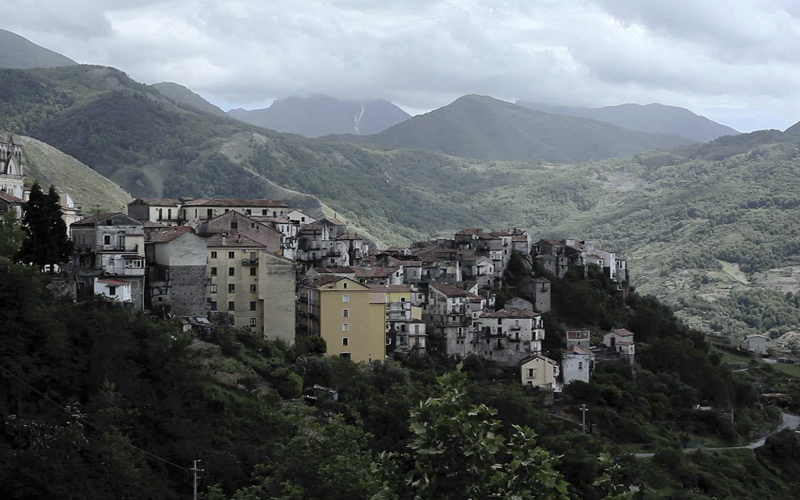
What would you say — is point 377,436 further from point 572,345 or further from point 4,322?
point 572,345

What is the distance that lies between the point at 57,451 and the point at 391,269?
1279 inches

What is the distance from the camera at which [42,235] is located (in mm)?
39500

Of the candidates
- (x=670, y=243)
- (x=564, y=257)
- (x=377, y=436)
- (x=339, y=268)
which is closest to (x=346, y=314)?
(x=339, y=268)

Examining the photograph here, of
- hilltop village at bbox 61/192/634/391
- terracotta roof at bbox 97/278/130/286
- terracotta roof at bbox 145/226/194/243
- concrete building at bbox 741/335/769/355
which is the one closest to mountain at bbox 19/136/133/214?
hilltop village at bbox 61/192/634/391

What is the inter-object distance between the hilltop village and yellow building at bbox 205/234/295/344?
51 millimetres

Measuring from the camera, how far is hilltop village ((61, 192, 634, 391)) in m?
44.0

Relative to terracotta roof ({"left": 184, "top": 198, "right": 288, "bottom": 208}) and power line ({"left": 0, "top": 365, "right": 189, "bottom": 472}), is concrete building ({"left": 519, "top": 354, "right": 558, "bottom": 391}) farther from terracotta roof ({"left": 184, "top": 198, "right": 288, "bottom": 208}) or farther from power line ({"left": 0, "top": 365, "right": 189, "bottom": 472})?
power line ({"left": 0, "top": 365, "right": 189, "bottom": 472})

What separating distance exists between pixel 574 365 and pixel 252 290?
2230cm

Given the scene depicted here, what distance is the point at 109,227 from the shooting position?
43.6 m

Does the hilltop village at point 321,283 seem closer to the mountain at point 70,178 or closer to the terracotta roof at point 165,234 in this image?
the terracotta roof at point 165,234

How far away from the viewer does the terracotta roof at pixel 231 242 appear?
153 ft

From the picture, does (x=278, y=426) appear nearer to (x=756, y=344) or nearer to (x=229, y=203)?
(x=229, y=203)

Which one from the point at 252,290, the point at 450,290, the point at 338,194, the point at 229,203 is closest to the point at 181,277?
the point at 252,290

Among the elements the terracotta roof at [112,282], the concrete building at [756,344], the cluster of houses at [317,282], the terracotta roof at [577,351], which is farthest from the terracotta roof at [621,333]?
the concrete building at [756,344]
